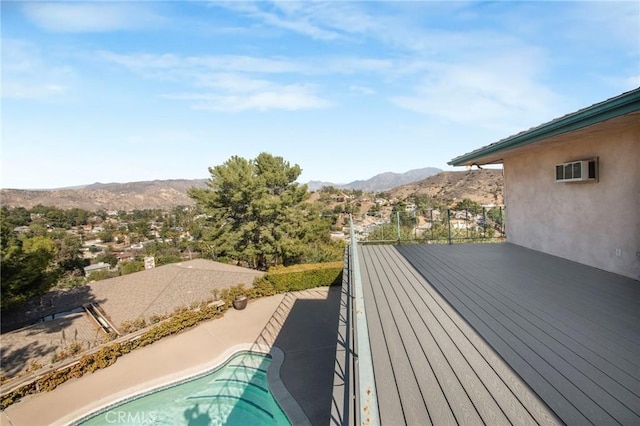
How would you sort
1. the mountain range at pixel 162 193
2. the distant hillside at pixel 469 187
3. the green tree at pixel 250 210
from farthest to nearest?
the mountain range at pixel 162 193 → the distant hillside at pixel 469 187 → the green tree at pixel 250 210

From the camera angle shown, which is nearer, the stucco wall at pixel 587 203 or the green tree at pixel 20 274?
the stucco wall at pixel 587 203

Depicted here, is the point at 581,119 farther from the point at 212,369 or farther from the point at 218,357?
the point at 218,357

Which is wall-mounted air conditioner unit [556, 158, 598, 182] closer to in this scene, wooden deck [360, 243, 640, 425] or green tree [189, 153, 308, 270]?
wooden deck [360, 243, 640, 425]

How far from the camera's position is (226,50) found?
41.0 ft

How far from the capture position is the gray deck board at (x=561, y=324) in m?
1.89

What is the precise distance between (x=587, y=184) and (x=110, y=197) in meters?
108

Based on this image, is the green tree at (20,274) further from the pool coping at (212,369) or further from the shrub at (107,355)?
the pool coping at (212,369)

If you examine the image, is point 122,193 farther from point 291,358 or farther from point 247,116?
point 291,358

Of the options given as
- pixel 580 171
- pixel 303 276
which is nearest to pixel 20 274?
pixel 303 276

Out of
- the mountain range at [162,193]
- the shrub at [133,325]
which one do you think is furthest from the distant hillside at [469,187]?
the shrub at [133,325]

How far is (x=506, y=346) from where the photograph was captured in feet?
8.23

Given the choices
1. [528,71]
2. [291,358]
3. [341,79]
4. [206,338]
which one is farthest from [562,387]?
[341,79]

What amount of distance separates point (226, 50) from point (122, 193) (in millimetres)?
103923

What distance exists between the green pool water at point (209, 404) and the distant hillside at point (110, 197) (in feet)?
195
